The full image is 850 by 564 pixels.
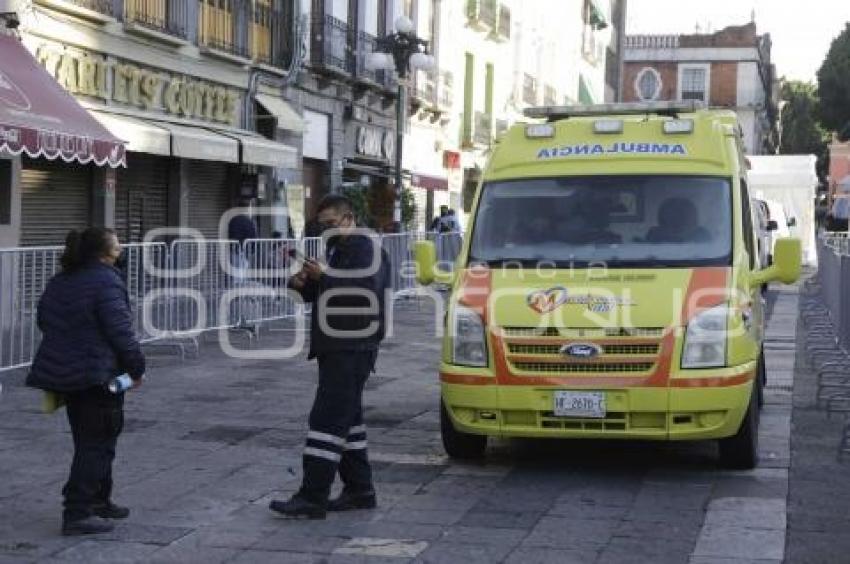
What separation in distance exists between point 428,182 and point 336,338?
2583cm

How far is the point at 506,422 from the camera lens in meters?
8.01

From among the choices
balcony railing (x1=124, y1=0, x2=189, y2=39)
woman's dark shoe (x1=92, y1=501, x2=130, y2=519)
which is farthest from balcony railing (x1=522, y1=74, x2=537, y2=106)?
woman's dark shoe (x1=92, y1=501, x2=130, y2=519)

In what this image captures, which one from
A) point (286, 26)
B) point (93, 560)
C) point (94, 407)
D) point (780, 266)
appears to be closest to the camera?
point (93, 560)

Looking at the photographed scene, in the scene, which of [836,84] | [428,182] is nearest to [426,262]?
[428,182]

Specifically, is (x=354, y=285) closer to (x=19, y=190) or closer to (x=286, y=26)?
(x=19, y=190)

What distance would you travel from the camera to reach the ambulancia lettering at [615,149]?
908 cm

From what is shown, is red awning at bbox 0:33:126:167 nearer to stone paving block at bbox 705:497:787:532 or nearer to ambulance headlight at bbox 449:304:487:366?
ambulance headlight at bbox 449:304:487:366

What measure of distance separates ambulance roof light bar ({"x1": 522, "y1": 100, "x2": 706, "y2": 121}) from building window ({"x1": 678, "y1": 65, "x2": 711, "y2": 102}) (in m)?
66.3

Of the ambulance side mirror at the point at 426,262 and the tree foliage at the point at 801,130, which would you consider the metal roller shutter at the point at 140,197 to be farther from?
the tree foliage at the point at 801,130

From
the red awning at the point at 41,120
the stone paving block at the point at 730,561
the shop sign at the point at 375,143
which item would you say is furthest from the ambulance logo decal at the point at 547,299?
the shop sign at the point at 375,143

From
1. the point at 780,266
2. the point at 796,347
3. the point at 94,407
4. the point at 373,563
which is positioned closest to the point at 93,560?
the point at 94,407

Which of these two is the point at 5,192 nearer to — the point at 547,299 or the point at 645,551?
the point at 547,299

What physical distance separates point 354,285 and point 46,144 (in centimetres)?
896

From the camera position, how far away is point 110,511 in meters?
6.69
